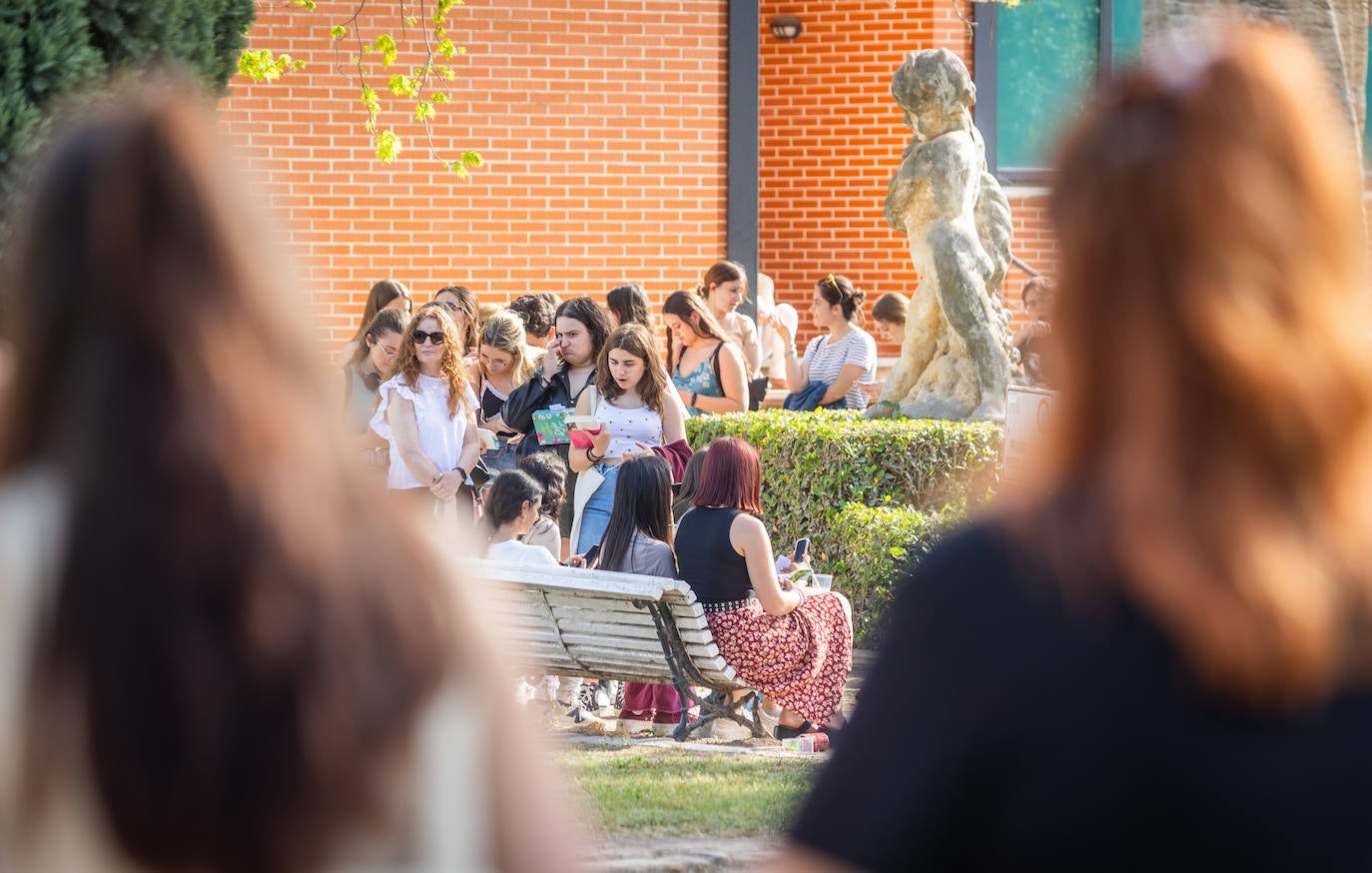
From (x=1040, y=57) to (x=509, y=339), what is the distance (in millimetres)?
8125

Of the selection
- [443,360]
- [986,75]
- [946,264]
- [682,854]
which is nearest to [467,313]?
[443,360]

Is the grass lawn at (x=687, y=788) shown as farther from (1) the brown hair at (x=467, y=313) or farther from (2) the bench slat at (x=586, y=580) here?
(1) the brown hair at (x=467, y=313)

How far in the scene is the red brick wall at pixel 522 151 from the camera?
13273 millimetres

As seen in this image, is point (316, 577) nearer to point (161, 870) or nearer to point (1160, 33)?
point (161, 870)

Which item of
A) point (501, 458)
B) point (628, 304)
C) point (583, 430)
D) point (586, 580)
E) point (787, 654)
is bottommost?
point (787, 654)

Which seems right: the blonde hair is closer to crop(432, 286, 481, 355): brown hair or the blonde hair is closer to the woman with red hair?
crop(432, 286, 481, 355): brown hair

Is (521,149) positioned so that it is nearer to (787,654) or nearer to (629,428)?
(629,428)

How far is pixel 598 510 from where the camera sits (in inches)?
316

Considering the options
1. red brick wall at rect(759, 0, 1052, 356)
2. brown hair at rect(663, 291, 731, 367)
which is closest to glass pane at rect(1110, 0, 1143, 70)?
red brick wall at rect(759, 0, 1052, 356)

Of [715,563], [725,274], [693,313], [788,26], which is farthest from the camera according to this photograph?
[788,26]

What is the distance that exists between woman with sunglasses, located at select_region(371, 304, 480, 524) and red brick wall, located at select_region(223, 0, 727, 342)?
5688 millimetres

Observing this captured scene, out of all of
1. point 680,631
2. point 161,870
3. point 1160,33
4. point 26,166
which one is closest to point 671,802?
point 680,631

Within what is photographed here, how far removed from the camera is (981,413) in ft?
33.7

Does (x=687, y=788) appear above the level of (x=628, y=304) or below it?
below
